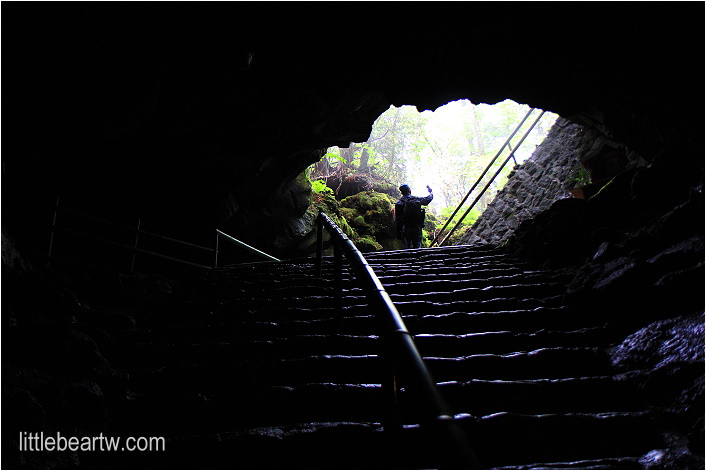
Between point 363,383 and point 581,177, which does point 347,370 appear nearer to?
point 363,383

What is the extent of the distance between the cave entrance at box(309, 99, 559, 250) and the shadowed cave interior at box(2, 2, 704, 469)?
4.75 m

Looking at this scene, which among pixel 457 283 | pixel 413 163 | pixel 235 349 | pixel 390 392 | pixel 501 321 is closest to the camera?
pixel 390 392

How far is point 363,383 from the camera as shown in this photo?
246 centimetres

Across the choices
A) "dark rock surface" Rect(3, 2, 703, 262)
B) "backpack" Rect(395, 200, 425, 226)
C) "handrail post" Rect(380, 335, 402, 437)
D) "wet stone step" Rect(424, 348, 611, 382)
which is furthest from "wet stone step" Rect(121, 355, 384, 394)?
"backpack" Rect(395, 200, 425, 226)

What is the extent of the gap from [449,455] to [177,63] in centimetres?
462

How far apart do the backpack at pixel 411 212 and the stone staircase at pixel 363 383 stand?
447cm

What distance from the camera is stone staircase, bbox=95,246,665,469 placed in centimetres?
183

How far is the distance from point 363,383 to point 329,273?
3112 mm

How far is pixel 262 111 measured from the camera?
5.56 m

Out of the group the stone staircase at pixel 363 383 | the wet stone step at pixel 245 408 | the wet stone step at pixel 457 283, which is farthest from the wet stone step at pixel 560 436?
the wet stone step at pixel 457 283

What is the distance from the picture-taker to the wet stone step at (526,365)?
248 centimetres

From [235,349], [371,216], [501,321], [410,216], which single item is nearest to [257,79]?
[235,349]

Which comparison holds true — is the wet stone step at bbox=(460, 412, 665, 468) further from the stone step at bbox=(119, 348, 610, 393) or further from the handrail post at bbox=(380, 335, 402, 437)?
the handrail post at bbox=(380, 335, 402, 437)

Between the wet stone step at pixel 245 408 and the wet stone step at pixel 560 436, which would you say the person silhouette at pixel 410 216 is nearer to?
the wet stone step at pixel 245 408
